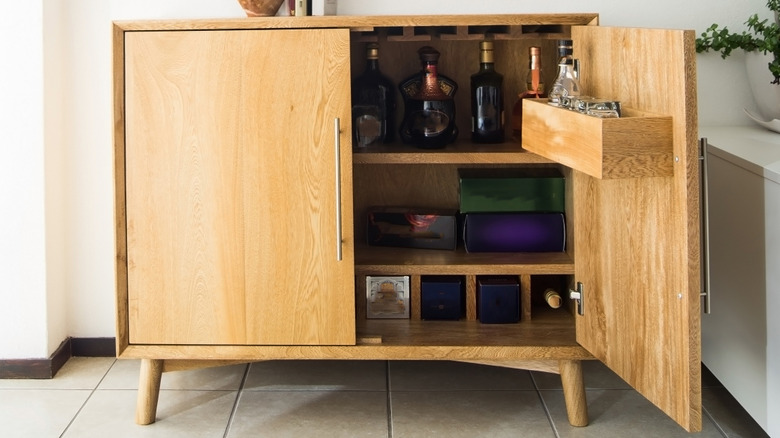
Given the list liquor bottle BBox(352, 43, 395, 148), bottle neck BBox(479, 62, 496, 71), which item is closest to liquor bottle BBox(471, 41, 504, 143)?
bottle neck BBox(479, 62, 496, 71)

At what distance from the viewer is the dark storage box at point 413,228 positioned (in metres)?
2.65

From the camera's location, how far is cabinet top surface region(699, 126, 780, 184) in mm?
2109

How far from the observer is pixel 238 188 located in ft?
7.63

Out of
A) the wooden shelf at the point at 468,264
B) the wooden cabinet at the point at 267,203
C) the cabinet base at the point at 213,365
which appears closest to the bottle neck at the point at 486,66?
the wooden cabinet at the point at 267,203

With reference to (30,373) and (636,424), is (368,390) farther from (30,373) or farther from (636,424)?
(30,373)

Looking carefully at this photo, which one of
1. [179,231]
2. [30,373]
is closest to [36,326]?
[30,373]

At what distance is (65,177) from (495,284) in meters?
1.24

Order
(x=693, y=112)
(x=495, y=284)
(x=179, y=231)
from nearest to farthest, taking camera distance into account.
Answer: (x=693, y=112) < (x=179, y=231) < (x=495, y=284)

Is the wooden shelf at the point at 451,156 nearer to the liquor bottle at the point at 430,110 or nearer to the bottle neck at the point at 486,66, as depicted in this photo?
the liquor bottle at the point at 430,110

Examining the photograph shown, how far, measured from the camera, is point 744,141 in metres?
2.46

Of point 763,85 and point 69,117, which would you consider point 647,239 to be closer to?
point 763,85

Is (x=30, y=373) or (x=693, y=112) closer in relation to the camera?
(x=693, y=112)

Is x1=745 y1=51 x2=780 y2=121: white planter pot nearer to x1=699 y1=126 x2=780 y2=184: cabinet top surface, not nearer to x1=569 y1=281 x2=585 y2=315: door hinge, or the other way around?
x1=699 y1=126 x2=780 y2=184: cabinet top surface

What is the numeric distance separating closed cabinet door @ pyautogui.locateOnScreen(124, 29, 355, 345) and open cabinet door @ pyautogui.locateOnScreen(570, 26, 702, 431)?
55 centimetres
